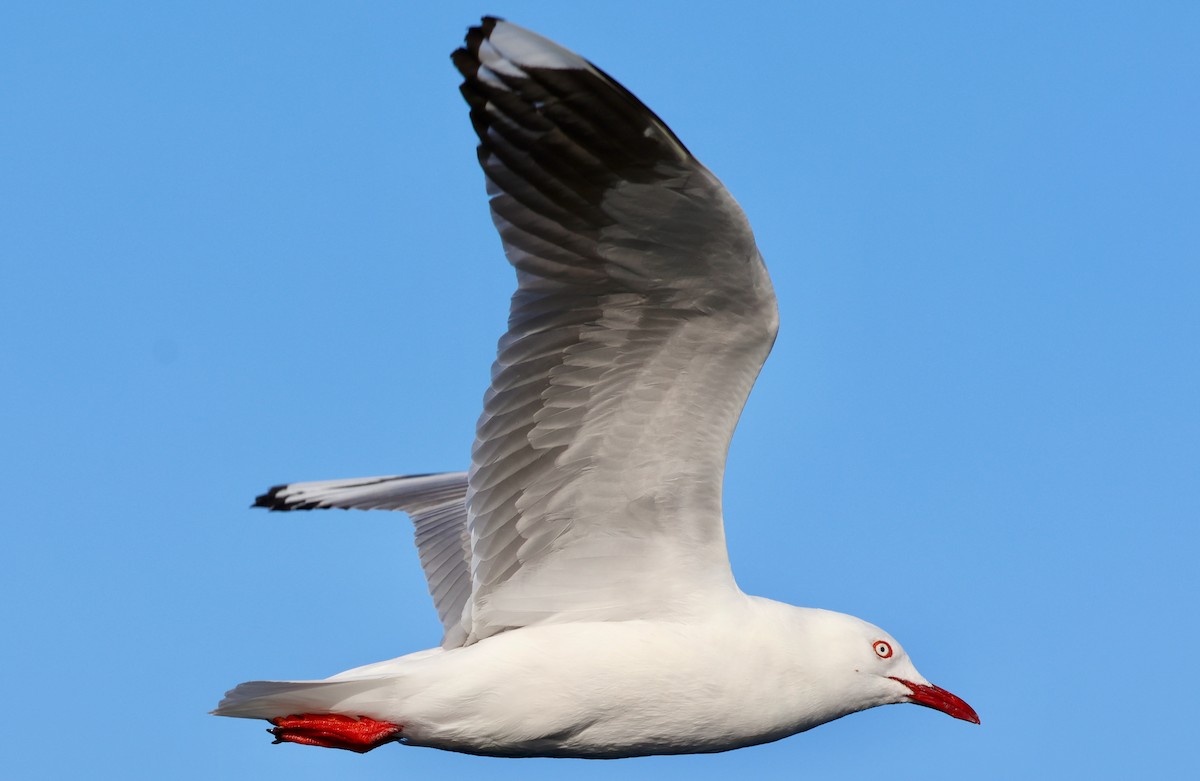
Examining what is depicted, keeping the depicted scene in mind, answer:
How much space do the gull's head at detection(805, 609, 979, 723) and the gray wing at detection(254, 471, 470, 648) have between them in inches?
85.8

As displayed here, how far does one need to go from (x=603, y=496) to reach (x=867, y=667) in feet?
5.15

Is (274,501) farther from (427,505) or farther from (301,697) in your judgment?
(301,697)

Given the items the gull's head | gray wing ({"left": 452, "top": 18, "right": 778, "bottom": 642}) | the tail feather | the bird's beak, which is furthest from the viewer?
the bird's beak

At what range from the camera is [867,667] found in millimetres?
7430

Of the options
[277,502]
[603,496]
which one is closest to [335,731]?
[603,496]

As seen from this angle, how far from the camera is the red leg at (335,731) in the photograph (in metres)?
6.91

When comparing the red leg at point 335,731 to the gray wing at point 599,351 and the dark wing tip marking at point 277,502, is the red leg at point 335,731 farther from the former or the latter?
the dark wing tip marking at point 277,502

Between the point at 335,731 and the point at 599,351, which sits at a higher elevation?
the point at 599,351

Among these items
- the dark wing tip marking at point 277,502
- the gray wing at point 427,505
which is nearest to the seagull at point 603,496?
the gray wing at point 427,505

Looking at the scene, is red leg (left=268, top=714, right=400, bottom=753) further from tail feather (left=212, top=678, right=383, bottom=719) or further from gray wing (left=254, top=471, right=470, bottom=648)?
gray wing (left=254, top=471, right=470, bottom=648)

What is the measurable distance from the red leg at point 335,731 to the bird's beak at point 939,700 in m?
2.50

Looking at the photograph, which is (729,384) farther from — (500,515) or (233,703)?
(233,703)

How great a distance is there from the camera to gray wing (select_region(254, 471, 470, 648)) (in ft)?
28.8

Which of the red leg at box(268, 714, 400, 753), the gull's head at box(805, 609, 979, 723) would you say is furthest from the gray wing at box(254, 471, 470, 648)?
the gull's head at box(805, 609, 979, 723)
